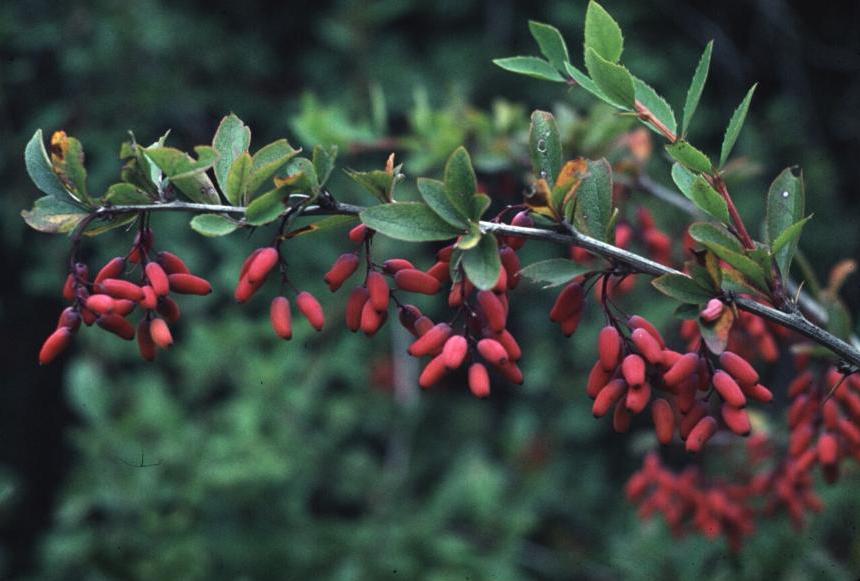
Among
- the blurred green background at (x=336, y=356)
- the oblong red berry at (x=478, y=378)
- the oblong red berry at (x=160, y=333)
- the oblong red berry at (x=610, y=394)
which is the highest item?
the oblong red berry at (x=160, y=333)

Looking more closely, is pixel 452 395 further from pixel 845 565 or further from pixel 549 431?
pixel 845 565

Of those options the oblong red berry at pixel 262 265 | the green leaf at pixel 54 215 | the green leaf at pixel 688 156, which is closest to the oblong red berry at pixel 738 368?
the green leaf at pixel 688 156

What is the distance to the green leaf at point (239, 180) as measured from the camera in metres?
1.18

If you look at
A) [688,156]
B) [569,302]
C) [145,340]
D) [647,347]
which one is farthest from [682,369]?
[145,340]

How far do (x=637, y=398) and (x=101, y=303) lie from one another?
0.65m

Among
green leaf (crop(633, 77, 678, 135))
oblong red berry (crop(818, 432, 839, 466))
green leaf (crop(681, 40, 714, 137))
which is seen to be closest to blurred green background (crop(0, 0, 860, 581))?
oblong red berry (crop(818, 432, 839, 466))

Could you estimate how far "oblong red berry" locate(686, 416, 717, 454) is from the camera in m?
1.22

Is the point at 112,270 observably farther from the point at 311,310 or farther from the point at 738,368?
the point at 738,368

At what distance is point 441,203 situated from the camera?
1164 mm

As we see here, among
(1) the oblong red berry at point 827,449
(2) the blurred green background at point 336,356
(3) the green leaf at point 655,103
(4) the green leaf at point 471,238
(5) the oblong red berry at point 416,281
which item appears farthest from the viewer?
(2) the blurred green background at point 336,356

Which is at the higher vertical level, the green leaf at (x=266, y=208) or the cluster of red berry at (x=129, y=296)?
the green leaf at (x=266, y=208)

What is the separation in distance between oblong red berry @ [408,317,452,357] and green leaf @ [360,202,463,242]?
0.43 ft

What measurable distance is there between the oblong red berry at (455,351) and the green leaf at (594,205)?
0.66 ft

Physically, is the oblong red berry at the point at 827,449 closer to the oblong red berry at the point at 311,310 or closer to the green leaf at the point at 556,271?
the green leaf at the point at 556,271
